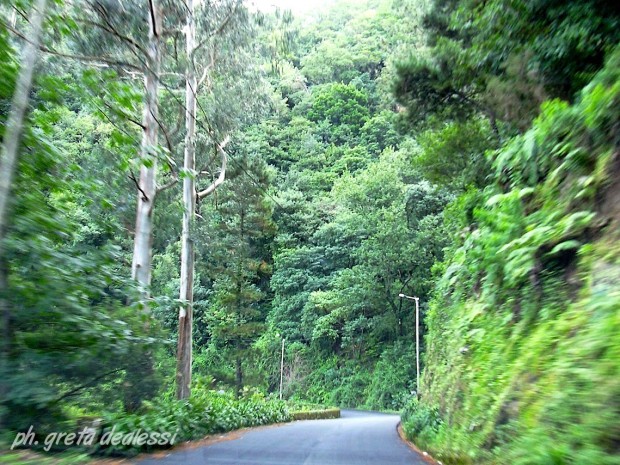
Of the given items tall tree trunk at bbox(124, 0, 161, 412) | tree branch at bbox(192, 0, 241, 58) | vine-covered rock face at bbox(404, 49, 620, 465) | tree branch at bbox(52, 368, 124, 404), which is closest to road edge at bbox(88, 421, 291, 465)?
tree branch at bbox(52, 368, 124, 404)

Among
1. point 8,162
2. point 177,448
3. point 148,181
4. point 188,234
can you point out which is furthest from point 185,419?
point 8,162

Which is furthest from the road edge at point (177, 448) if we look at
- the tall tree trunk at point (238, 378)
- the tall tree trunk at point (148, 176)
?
the tall tree trunk at point (238, 378)

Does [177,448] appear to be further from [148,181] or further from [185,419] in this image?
[148,181]

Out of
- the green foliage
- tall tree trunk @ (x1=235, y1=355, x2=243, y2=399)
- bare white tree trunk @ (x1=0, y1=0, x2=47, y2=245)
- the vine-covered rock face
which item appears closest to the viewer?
the vine-covered rock face

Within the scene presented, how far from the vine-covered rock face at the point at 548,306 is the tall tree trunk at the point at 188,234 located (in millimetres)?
8462

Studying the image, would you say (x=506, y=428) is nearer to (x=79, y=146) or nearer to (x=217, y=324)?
(x=79, y=146)

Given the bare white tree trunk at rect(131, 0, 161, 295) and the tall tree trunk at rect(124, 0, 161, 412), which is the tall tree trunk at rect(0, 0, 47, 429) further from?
the bare white tree trunk at rect(131, 0, 161, 295)

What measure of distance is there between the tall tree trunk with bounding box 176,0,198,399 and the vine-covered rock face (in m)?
8.46

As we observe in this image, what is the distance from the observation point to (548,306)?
740 centimetres

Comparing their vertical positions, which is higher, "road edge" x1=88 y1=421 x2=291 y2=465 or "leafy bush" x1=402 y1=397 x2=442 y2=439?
"leafy bush" x1=402 y1=397 x2=442 y2=439

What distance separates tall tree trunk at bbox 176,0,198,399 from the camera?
17.1 meters

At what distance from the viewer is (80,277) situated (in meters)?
7.84

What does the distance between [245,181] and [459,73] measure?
1314cm

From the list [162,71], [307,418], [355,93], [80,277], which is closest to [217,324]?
[307,418]
